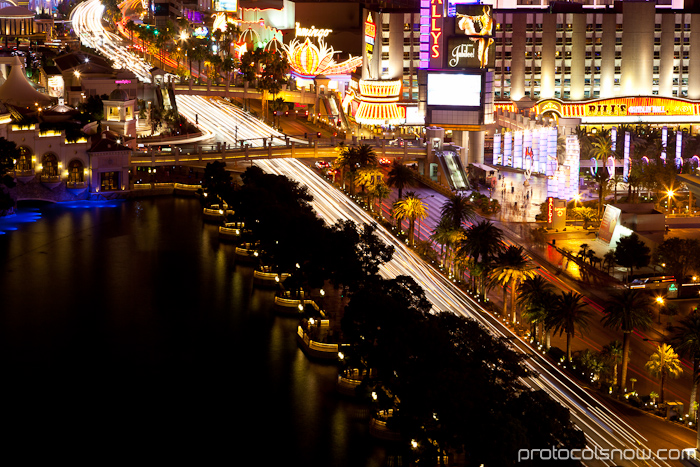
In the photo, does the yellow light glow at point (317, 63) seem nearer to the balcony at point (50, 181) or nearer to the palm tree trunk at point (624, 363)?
the balcony at point (50, 181)

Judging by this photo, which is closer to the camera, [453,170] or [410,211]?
[410,211]

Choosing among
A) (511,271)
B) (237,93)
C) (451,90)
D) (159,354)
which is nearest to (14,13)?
(237,93)

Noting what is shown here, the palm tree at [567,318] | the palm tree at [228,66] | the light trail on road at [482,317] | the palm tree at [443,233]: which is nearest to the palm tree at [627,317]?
the palm tree at [567,318]

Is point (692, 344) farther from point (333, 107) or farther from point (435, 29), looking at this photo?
point (333, 107)

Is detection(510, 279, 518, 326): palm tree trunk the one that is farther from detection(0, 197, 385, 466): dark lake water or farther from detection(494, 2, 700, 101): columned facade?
detection(494, 2, 700, 101): columned facade

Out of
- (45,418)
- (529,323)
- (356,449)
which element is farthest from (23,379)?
(529,323)

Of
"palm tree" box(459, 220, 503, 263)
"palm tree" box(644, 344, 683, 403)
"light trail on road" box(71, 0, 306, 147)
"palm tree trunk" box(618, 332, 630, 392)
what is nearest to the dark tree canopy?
"palm tree" box(459, 220, 503, 263)
